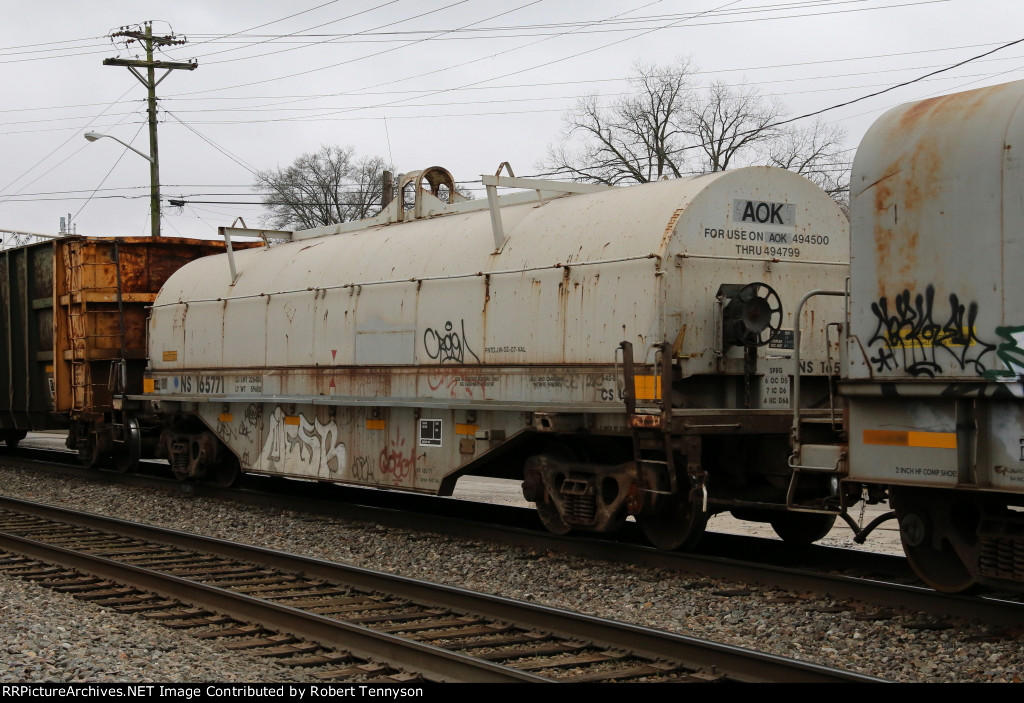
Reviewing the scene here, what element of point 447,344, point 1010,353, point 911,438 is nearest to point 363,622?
point 911,438

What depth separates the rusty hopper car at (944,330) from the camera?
656 centimetres

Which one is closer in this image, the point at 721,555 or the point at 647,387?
the point at 647,387

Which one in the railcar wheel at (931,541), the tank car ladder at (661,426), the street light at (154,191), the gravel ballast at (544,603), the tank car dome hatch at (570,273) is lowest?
the gravel ballast at (544,603)

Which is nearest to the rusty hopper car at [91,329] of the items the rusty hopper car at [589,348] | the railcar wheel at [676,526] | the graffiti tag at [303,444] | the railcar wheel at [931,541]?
the graffiti tag at [303,444]

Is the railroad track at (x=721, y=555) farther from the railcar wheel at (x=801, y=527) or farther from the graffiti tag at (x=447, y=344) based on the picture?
the graffiti tag at (x=447, y=344)

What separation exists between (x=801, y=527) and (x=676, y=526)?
1.49m

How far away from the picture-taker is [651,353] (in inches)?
375

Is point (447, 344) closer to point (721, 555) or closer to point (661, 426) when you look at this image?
point (661, 426)

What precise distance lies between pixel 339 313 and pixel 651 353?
500cm

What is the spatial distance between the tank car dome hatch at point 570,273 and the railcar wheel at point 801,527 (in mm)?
1696

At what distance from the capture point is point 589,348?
402 inches
